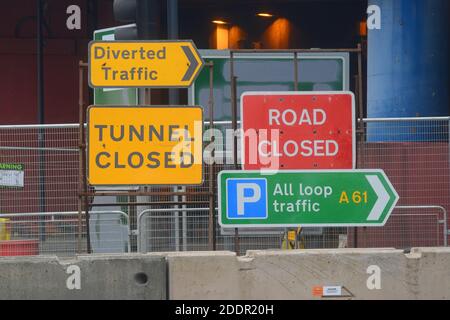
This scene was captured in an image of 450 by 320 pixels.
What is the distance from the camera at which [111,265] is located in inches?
296

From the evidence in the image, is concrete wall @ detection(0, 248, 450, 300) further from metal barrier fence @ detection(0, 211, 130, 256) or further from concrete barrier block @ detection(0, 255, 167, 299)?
metal barrier fence @ detection(0, 211, 130, 256)

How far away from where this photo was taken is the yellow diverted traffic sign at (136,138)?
816 cm

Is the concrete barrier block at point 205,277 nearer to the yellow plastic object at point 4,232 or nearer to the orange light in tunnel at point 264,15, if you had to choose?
the yellow plastic object at point 4,232

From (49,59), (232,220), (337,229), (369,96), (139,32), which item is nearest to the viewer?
(232,220)

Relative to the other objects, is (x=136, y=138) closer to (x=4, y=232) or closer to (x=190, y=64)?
(x=190, y=64)

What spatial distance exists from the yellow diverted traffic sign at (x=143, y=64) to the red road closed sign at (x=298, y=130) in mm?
650

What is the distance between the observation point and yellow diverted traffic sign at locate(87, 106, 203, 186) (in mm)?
8156

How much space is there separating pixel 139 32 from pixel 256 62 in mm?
2795

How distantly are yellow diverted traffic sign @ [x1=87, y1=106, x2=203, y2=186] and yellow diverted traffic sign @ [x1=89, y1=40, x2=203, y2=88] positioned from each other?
0.26 m

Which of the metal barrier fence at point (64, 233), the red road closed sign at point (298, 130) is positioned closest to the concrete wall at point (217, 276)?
the red road closed sign at point (298, 130)

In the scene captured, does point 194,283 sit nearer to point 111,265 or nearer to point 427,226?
point 111,265

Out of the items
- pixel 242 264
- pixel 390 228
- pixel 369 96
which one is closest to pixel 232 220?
pixel 242 264

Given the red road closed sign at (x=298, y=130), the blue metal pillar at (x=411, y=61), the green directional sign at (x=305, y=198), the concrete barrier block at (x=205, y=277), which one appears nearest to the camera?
the concrete barrier block at (x=205, y=277)

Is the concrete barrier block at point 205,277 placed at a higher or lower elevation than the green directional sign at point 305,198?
lower
